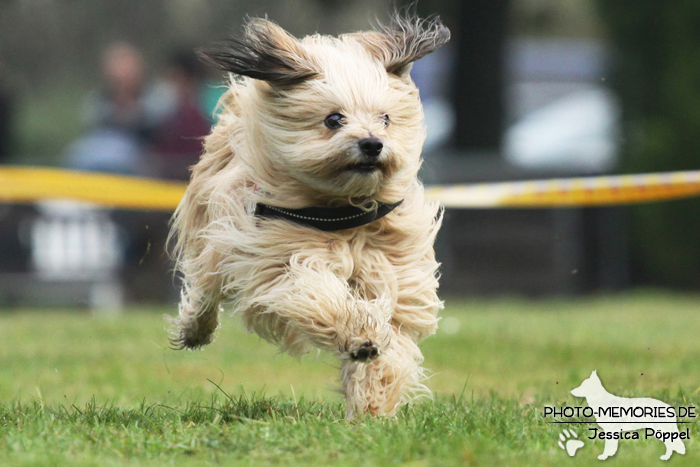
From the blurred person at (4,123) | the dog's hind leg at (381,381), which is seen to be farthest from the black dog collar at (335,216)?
the blurred person at (4,123)

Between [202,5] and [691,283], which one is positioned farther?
[202,5]

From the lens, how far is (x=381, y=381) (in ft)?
14.3

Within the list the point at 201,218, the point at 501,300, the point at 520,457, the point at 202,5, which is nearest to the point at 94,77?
the point at 202,5

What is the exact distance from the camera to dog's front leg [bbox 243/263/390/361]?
3.99m

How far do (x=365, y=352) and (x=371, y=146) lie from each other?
0.80 metres

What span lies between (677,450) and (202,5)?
2229 cm

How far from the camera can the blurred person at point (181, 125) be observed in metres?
11.1

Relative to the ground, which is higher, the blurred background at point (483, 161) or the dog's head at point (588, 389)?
the blurred background at point (483, 161)

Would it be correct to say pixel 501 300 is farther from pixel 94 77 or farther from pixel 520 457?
pixel 94 77

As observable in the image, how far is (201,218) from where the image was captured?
5199mm

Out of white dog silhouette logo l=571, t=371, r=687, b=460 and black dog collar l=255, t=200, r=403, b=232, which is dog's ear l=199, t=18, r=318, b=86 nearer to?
black dog collar l=255, t=200, r=403, b=232

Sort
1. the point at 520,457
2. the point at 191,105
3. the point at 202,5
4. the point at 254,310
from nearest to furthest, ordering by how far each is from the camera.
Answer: the point at 520,457 < the point at 254,310 < the point at 191,105 < the point at 202,5
